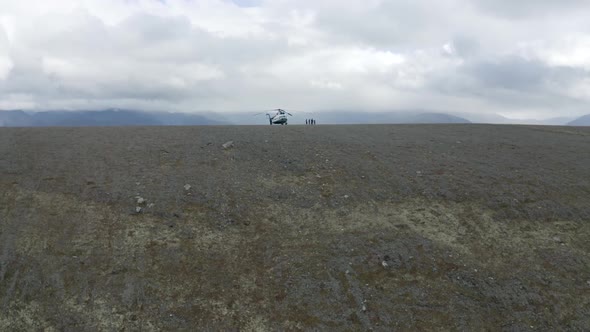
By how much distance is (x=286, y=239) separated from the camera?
11.8 meters

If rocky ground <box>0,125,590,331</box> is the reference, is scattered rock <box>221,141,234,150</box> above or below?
above

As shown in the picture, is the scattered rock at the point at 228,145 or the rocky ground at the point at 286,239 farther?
the scattered rock at the point at 228,145

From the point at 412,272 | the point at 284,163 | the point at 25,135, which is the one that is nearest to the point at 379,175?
the point at 284,163

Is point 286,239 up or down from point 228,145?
down

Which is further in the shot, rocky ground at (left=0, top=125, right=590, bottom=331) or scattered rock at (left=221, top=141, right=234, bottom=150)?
scattered rock at (left=221, top=141, right=234, bottom=150)

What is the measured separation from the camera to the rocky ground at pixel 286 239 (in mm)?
9188

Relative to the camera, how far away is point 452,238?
1203cm

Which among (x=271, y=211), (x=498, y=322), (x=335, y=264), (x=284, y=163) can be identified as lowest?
(x=498, y=322)

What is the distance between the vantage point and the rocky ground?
919 cm

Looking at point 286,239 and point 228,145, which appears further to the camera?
point 228,145

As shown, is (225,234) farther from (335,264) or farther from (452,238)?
(452,238)

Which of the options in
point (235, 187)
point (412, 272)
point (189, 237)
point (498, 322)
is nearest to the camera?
point (498, 322)

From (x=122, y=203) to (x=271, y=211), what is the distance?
4568mm

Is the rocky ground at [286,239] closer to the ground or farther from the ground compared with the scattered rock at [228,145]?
closer to the ground
